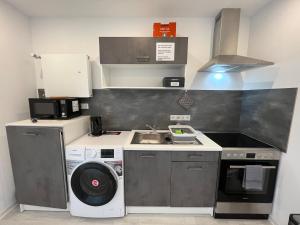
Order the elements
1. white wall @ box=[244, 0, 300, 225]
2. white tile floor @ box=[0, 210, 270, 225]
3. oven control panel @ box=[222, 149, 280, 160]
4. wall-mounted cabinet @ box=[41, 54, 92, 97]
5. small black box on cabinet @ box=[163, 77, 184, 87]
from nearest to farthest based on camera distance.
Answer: white wall @ box=[244, 0, 300, 225] < oven control panel @ box=[222, 149, 280, 160] < white tile floor @ box=[0, 210, 270, 225] < small black box on cabinet @ box=[163, 77, 184, 87] < wall-mounted cabinet @ box=[41, 54, 92, 97]

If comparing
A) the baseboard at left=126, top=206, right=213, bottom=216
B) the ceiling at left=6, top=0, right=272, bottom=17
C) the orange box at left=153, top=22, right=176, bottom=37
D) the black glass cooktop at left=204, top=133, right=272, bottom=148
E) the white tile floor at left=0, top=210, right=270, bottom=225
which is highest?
the ceiling at left=6, top=0, right=272, bottom=17

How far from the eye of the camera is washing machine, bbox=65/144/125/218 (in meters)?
1.68

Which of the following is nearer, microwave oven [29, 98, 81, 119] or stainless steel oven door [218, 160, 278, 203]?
stainless steel oven door [218, 160, 278, 203]

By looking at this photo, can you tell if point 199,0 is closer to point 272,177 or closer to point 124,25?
point 124,25

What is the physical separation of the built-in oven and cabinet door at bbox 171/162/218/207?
0.10 meters

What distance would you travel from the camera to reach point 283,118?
1603mm

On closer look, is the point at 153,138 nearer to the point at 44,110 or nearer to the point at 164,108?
the point at 164,108

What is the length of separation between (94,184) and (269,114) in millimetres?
2202

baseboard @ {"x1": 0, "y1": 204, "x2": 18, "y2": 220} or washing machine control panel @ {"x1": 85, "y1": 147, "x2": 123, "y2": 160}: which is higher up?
washing machine control panel @ {"x1": 85, "y1": 147, "x2": 123, "y2": 160}

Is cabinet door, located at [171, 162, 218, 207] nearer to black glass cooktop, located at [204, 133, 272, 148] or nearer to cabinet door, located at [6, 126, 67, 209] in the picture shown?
black glass cooktop, located at [204, 133, 272, 148]

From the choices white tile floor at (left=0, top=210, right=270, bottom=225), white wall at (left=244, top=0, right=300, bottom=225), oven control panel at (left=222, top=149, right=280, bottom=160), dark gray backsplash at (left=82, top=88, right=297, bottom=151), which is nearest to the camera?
white wall at (left=244, top=0, right=300, bottom=225)

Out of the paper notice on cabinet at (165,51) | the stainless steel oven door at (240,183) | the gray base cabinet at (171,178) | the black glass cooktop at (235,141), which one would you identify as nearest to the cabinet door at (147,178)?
the gray base cabinet at (171,178)

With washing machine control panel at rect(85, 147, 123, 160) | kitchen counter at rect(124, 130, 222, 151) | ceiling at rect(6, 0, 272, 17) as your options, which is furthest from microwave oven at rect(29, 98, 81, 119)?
ceiling at rect(6, 0, 272, 17)

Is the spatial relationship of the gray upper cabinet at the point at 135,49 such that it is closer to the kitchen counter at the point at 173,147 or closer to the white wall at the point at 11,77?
the kitchen counter at the point at 173,147
